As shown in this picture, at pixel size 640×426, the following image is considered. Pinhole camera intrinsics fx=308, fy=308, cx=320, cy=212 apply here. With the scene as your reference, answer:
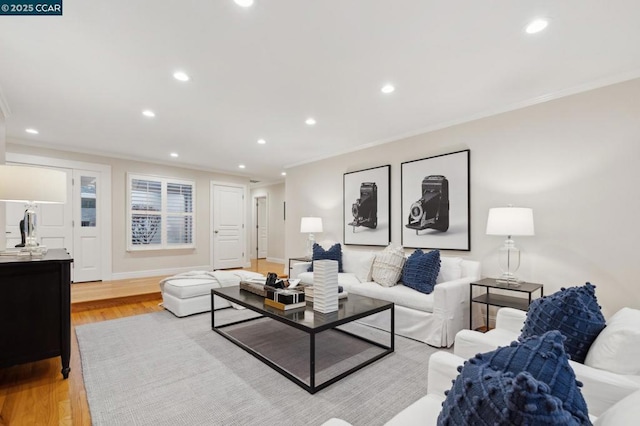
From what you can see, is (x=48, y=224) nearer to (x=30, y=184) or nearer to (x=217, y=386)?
(x=30, y=184)

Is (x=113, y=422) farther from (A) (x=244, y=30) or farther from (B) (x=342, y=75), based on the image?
(B) (x=342, y=75)

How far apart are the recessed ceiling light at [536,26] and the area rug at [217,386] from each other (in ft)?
8.35

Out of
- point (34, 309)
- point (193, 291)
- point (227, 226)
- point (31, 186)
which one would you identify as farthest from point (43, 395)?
point (227, 226)

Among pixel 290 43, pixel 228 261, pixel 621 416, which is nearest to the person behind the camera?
pixel 621 416

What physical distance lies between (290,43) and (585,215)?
304 cm

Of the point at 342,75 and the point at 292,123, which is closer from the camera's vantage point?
the point at 342,75

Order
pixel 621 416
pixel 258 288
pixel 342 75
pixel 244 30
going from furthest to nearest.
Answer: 1. pixel 258 288
2. pixel 342 75
3. pixel 244 30
4. pixel 621 416

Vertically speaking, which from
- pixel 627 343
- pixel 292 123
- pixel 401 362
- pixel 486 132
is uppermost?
pixel 292 123

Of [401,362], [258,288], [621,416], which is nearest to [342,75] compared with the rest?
[258,288]

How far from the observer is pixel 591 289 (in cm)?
151

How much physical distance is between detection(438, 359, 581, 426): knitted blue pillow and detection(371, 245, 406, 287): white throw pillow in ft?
9.09

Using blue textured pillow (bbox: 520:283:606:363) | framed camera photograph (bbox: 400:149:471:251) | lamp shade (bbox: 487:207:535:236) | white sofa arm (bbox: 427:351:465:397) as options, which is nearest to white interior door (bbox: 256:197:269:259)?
framed camera photograph (bbox: 400:149:471:251)

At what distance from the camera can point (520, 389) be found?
0.63 meters

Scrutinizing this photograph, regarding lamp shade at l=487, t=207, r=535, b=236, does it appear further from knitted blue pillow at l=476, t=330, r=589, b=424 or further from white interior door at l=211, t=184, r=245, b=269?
white interior door at l=211, t=184, r=245, b=269
